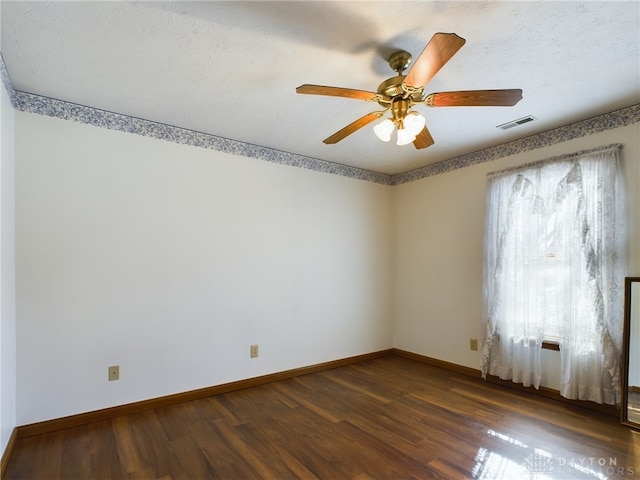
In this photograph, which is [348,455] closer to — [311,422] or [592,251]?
[311,422]

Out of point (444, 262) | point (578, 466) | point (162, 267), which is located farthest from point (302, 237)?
point (578, 466)

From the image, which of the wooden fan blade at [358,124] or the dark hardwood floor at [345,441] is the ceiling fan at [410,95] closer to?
the wooden fan blade at [358,124]

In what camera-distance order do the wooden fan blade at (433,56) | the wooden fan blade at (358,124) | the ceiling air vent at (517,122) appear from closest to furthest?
the wooden fan blade at (433,56) < the wooden fan blade at (358,124) < the ceiling air vent at (517,122)

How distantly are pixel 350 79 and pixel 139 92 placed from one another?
1484 mm

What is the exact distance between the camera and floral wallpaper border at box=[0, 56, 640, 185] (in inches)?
95.0

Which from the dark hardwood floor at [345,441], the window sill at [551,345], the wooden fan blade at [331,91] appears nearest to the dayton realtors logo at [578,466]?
the dark hardwood floor at [345,441]

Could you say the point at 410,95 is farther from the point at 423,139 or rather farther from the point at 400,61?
the point at 423,139

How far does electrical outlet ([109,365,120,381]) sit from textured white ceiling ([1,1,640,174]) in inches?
79.4

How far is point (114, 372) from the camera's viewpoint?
8.48 feet

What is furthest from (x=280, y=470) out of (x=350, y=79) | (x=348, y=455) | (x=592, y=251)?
(x=592, y=251)

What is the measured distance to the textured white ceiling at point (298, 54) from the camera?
1594 mm

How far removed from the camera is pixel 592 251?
2.68m

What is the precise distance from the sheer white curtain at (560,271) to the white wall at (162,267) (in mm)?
1629

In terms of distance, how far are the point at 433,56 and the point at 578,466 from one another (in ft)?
7.96
